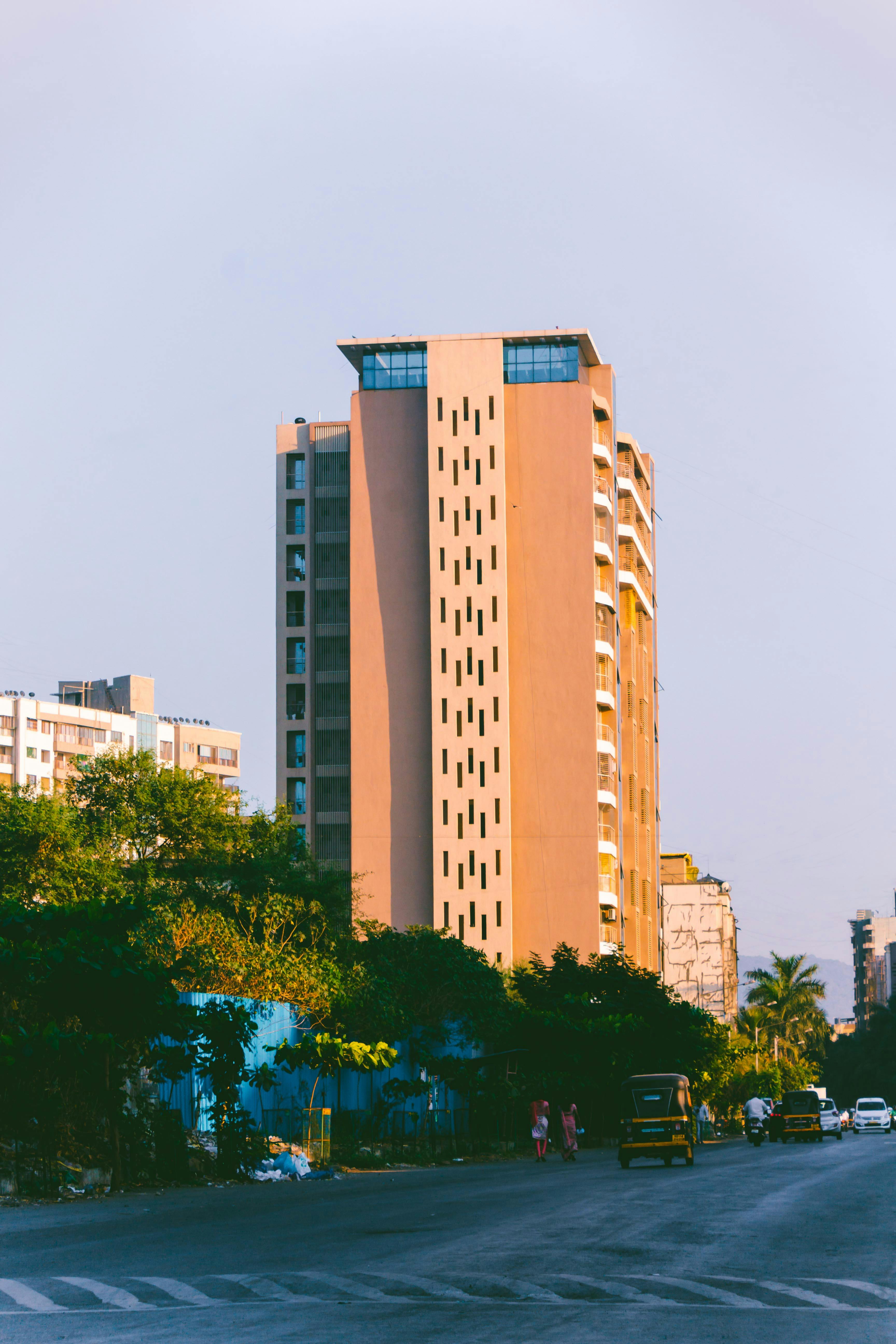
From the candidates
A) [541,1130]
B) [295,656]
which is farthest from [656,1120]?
[295,656]

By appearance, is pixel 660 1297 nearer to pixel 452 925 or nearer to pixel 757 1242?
pixel 757 1242

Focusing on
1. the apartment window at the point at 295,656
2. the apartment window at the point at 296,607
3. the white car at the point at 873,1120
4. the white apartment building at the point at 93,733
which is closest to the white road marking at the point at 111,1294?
the white car at the point at 873,1120

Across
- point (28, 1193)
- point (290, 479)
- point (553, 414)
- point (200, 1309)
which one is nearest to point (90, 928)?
point (28, 1193)

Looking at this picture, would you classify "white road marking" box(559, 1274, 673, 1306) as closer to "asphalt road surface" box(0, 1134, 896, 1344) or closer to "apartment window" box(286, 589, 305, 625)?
"asphalt road surface" box(0, 1134, 896, 1344)

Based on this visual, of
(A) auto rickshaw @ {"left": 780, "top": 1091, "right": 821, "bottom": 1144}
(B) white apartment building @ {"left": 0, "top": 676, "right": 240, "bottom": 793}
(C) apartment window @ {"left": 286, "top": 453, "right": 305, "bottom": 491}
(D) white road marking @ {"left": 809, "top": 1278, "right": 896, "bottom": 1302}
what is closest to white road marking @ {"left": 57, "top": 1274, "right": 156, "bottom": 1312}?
(D) white road marking @ {"left": 809, "top": 1278, "right": 896, "bottom": 1302}

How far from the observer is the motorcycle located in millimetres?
52312

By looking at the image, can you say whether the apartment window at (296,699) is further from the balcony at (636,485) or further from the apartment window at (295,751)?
the balcony at (636,485)

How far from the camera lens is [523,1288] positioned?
38.0ft

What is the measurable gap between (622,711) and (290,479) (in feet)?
78.1

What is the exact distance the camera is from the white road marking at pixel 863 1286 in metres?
11.2

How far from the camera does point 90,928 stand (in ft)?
74.8

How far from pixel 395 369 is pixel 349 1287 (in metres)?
75.6

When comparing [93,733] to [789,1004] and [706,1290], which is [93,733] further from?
[706,1290]

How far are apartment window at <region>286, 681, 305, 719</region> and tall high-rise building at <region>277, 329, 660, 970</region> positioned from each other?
386cm
